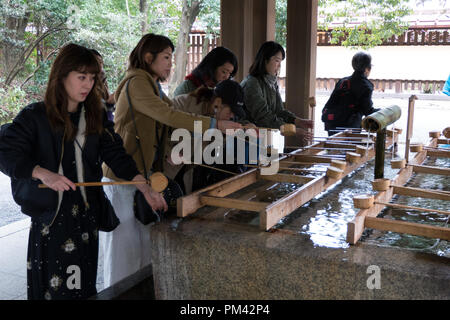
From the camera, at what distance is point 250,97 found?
3646mm

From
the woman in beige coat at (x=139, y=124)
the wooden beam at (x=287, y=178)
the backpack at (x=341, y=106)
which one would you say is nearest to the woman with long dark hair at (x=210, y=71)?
the woman in beige coat at (x=139, y=124)

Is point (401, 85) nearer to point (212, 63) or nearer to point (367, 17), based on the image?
point (367, 17)

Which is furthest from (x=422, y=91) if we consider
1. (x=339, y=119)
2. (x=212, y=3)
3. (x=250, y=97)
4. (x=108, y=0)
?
(x=250, y=97)

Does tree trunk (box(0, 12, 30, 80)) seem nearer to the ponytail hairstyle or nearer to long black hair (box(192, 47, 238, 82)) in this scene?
long black hair (box(192, 47, 238, 82))

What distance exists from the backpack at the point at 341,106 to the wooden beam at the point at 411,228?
3.09 metres

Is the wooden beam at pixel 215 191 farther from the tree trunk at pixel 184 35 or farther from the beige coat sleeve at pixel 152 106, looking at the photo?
the tree trunk at pixel 184 35

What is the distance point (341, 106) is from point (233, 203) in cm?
304

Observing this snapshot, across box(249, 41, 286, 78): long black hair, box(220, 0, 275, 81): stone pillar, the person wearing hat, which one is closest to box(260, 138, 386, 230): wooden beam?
the person wearing hat

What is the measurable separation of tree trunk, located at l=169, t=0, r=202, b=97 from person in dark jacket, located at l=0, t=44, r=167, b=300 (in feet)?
28.7

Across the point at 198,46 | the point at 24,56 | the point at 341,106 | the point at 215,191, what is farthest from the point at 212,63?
the point at 198,46

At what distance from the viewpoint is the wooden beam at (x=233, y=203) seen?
6.29 feet

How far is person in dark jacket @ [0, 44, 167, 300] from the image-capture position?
75.3 inches

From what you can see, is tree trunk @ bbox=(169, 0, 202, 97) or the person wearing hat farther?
tree trunk @ bbox=(169, 0, 202, 97)

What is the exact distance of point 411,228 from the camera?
5.37 ft
